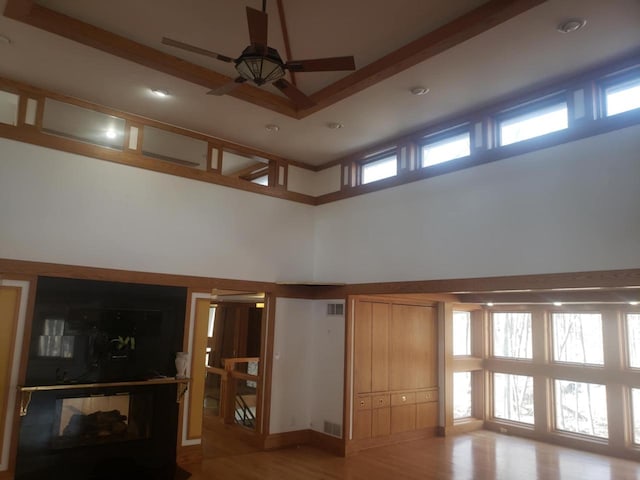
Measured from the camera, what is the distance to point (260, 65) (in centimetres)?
355

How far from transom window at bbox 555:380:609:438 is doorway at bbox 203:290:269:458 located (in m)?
5.15

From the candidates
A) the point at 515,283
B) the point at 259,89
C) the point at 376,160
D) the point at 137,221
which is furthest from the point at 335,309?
the point at 259,89

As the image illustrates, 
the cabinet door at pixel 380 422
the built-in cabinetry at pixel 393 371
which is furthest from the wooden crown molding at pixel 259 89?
the cabinet door at pixel 380 422

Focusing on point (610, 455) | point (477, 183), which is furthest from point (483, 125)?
point (610, 455)

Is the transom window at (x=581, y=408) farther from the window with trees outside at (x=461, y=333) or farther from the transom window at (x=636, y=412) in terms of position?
the window with trees outside at (x=461, y=333)

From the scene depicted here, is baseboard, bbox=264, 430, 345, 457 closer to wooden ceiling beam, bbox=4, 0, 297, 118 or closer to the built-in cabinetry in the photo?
the built-in cabinetry

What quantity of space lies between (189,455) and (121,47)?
16.2 feet

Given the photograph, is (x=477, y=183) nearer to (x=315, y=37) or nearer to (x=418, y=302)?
(x=315, y=37)

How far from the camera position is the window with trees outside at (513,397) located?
28.5 feet

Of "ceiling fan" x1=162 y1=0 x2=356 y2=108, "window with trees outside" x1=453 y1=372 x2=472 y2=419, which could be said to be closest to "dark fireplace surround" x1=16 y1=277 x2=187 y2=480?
"ceiling fan" x1=162 y1=0 x2=356 y2=108

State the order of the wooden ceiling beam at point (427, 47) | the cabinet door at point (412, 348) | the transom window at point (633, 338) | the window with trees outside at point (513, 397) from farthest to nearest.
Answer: the window with trees outside at point (513, 397), the cabinet door at point (412, 348), the transom window at point (633, 338), the wooden ceiling beam at point (427, 47)

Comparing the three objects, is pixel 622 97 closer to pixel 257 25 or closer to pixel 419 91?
Result: pixel 419 91

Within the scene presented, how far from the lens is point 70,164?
5.74 meters

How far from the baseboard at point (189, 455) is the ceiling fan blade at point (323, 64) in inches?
196
